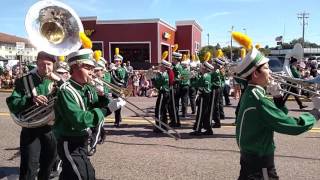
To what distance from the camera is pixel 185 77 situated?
1200 cm

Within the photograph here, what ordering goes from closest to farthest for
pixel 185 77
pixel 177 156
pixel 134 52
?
1. pixel 177 156
2. pixel 185 77
3. pixel 134 52

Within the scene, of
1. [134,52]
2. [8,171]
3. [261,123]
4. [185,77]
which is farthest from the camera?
[134,52]

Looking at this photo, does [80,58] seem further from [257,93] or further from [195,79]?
[195,79]

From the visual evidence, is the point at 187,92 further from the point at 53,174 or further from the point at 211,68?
the point at 53,174

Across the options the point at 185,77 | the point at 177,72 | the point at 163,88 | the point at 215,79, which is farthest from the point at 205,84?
the point at 185,77

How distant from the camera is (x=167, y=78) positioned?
400 inches

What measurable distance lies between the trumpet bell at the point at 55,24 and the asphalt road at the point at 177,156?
2.36 metres

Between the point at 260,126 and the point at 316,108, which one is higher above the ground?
the point at 316,108

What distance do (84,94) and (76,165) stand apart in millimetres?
682

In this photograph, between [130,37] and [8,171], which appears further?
[130,37]

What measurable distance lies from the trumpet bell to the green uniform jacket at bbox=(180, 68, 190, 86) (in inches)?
283

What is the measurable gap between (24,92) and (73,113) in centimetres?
126

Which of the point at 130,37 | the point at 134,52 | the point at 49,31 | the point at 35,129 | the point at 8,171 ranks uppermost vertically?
the point at 130,37

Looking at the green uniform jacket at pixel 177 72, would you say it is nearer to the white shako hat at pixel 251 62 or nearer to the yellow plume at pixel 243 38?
the yellow plume at pixel 243 38
